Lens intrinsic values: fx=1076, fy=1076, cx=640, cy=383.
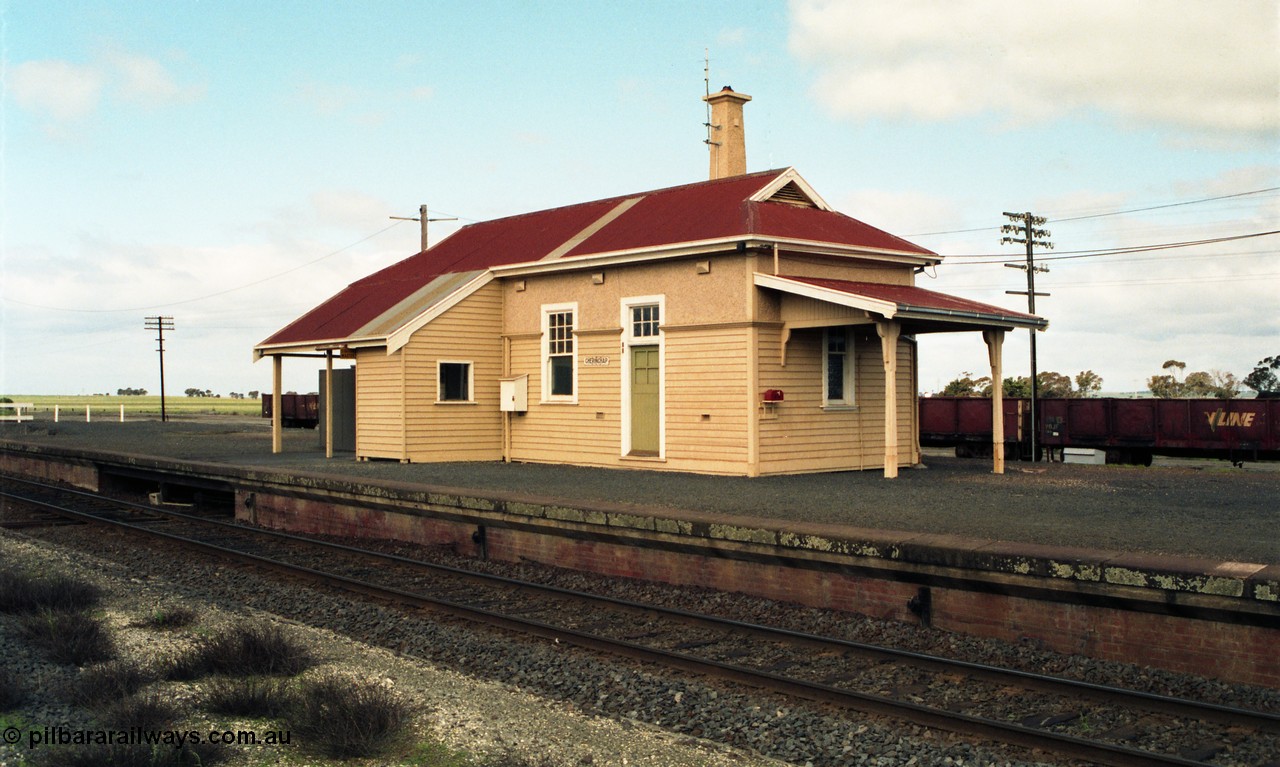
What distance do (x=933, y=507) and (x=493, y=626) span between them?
5281 mm

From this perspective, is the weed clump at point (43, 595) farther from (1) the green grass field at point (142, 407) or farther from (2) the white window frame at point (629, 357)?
(1) the green grass field at point (142, 407)

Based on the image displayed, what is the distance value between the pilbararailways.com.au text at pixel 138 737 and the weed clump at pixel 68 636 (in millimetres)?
1882

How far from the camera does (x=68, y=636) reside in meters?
8.39

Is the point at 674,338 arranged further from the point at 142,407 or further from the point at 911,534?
the point at 142,407

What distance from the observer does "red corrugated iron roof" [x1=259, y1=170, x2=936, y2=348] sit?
1761cm

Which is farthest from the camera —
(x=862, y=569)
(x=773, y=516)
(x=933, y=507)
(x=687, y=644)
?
(x=933, y=507)

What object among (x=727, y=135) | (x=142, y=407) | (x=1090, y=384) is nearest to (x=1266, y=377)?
(x=1090, y=384)

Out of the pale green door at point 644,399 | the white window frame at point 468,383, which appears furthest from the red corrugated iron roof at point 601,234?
the pale green door at point 644,399

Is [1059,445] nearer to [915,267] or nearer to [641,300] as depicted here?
[915,267]

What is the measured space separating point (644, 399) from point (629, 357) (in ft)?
2.57

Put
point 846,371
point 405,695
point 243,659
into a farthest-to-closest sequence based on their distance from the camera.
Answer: point 846,371 → point 243,659 → point 405,695

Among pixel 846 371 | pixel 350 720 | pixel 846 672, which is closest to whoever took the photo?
pixel 350 720

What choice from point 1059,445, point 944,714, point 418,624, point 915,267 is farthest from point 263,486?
point 1059,445

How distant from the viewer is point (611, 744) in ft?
20.6
